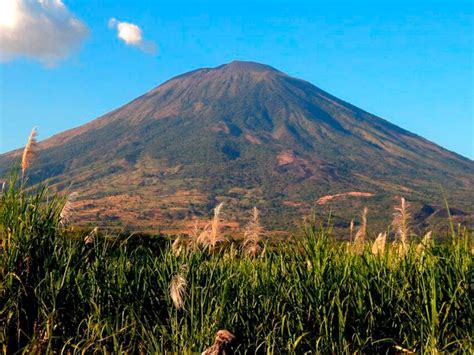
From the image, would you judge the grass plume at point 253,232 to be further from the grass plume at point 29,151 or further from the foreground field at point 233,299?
the grass plume at point 29,151

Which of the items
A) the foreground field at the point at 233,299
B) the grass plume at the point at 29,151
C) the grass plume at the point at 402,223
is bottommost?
the foreground field at the point at 233,299

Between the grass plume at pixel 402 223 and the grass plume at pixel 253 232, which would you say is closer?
the grass plume at pixel 402 223

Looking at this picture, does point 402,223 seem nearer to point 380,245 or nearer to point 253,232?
point 380,245

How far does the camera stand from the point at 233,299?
20.3 ft

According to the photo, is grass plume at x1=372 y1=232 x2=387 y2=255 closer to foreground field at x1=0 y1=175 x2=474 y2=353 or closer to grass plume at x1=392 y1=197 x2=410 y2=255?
grass plume at x1=392 y1=197 x2=410 y2=255

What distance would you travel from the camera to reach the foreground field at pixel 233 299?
5.45 m

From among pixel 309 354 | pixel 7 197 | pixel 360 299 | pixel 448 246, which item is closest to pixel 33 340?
pixel 7 197

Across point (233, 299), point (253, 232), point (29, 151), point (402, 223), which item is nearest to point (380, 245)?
point (402, 223)

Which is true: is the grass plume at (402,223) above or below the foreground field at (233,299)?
above

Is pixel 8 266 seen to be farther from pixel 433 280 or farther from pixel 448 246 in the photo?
pixel 448 246

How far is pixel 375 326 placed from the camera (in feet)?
18.7

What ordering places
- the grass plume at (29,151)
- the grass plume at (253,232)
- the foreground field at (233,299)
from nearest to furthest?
the foreground field at (233,299) < the grass plume at (29,151) < the grass plume at (253,232)

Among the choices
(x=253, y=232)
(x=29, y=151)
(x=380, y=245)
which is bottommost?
(x=380, y=245)

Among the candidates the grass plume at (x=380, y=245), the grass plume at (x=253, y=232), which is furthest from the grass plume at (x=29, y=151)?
the grass plume at (x=380, y=245)
